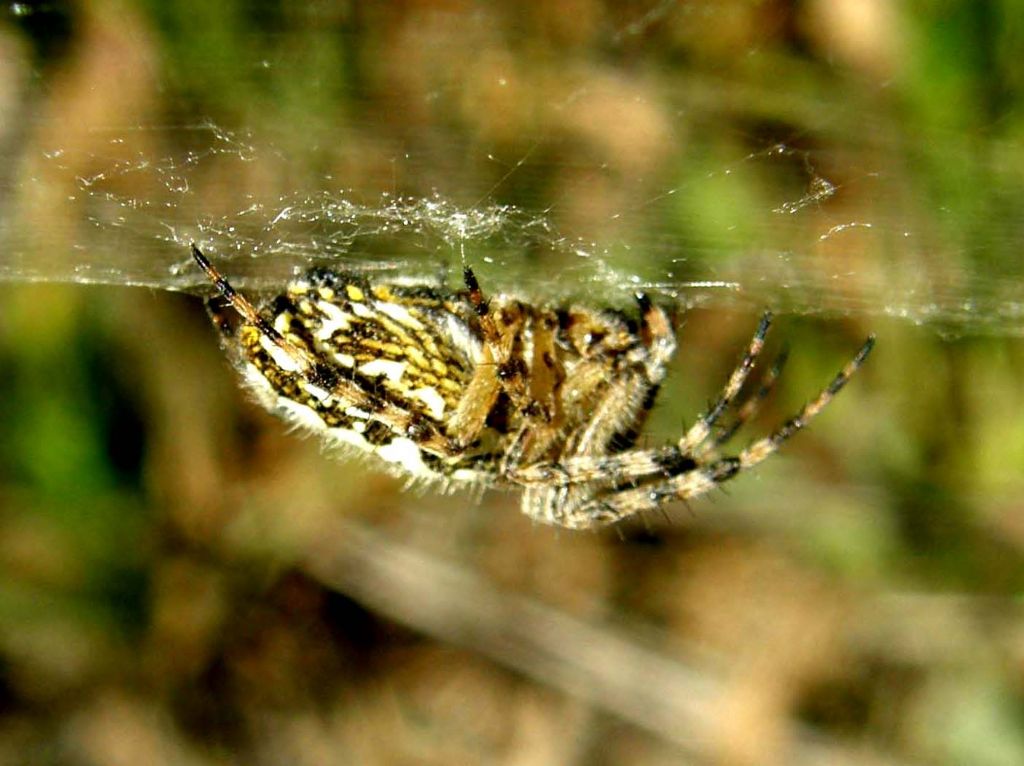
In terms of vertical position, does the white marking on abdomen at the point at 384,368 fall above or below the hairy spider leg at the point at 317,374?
above

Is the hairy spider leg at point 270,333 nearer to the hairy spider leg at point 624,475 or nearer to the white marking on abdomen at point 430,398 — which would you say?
the white marking on abdomen at point 430,398

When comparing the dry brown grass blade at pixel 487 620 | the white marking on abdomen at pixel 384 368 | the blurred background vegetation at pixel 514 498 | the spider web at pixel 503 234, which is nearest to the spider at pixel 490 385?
the white marking on abdomen at pixel 384 368

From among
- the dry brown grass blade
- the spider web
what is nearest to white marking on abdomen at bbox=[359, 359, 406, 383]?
the spider web

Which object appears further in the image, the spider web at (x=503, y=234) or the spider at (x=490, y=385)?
the spider web at (x=503, y=234)

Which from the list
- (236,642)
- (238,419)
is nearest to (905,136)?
(238,419)

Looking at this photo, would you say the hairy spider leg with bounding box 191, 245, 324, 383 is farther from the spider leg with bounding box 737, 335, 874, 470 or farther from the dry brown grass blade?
the dry brown grass blade

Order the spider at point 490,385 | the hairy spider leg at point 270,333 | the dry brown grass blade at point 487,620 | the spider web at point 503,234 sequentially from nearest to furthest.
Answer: the hairy spider leg at point 270,333
the spider at point 490,385
the spider web at point 503,234
the dry brown grass blade at point 487,620

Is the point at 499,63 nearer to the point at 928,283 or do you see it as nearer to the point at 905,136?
the point at 905,136

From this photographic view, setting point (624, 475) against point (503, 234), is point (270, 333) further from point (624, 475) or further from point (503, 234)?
point (624, 475)
